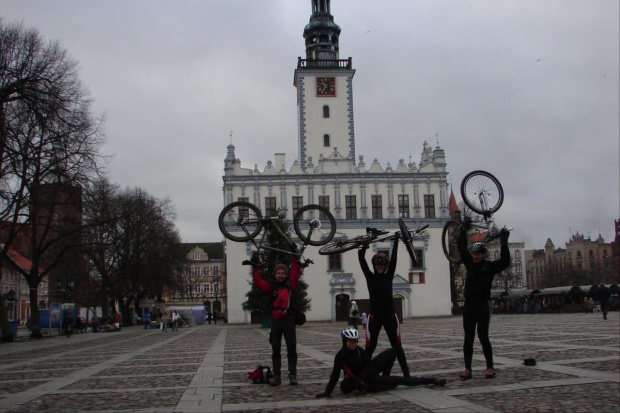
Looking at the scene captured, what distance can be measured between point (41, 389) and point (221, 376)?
300 centimetres

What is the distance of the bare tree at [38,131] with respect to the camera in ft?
83.4

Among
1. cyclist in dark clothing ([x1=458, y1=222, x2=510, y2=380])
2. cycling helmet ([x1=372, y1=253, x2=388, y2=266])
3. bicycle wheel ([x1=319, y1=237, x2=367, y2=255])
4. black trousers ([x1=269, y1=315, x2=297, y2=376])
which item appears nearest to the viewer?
cyclist in dark clothing ([x1=458, y1=222, x2=510, y2=380])

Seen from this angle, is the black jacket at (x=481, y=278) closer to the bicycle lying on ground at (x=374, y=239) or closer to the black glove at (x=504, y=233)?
the black glove at (x=504, y=233)

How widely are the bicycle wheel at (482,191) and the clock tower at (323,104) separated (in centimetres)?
5088

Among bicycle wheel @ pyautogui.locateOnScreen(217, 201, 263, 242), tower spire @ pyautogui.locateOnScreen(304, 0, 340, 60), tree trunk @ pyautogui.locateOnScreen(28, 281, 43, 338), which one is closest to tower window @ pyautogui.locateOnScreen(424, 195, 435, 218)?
tower spire @ pyautogui.locateOnScreen(304, 0, 340, 60)

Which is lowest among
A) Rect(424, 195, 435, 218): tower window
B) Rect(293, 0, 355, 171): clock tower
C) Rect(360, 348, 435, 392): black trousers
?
Rect(360, 348, 435, 392): black trousers

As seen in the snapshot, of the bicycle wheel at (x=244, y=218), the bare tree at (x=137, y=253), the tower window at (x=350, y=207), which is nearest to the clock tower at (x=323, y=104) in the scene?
the tower window at (x=350, y=207)

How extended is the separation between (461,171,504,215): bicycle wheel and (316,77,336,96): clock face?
5452 centimetres

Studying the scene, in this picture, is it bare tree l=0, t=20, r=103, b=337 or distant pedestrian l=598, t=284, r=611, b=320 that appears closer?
bare tree l=0, t=20, r=103, b=337

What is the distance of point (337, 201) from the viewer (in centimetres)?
6066

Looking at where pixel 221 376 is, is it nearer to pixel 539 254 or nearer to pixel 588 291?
pixel 588 291

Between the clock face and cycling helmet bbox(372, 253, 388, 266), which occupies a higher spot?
the clock face

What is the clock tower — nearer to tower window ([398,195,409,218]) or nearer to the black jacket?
tower window ([398,195,409,218])

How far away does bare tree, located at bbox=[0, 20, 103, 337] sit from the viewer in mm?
25406
